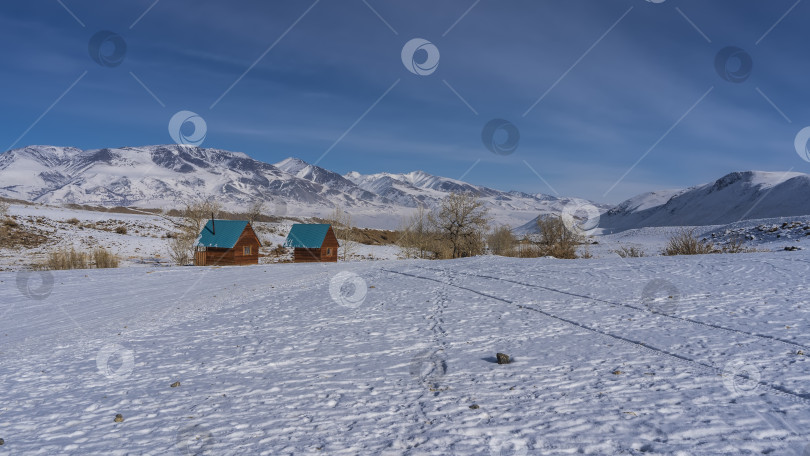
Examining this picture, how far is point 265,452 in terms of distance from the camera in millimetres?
4637

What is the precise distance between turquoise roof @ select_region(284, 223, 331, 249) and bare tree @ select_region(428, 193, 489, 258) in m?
10.8

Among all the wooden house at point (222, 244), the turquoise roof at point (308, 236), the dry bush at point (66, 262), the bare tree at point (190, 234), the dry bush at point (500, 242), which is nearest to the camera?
the dry bush at point (66, 262)

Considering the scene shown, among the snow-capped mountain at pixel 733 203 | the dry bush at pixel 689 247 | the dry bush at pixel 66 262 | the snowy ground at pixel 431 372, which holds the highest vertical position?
the snow-capped mountain at pixel 733 203

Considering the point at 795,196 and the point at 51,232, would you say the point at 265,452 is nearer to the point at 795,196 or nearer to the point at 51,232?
the point at 51,232

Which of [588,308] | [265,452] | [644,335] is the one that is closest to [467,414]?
[265,452]

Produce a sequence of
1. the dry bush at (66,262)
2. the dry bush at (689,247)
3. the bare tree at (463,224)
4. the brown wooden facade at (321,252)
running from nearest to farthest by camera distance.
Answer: the dry bush at (689,247), the dry bush at (66,262), the bare tree at (463,224), the brown wooden facade at (321,252)

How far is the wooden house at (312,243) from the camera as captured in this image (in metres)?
36.7

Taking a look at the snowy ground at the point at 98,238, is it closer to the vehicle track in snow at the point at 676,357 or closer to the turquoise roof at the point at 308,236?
the turquoise roof at the point at 308,236

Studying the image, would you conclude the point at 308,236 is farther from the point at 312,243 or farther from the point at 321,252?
the point at 321,252

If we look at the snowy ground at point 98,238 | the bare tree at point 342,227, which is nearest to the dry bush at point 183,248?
the snowy ground at point 98,238

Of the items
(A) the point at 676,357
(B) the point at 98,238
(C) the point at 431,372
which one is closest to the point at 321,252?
(B) the point at 98,238

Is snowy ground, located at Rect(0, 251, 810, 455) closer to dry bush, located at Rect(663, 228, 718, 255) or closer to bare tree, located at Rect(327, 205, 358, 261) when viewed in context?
dry bush, located at Rect(663, 228, 718, 255)

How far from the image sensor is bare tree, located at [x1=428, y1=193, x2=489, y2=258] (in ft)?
112

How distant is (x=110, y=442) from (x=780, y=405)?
26.4 ft
